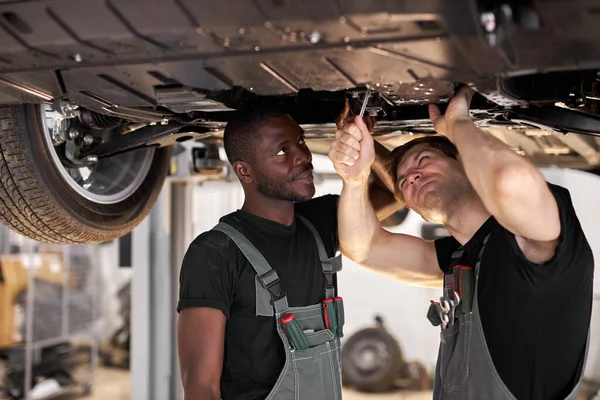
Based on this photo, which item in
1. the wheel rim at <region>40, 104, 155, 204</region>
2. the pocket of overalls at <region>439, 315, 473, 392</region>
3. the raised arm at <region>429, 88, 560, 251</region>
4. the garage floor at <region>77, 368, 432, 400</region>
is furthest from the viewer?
the garage floor at <region>77, 368, 432, 400</region>

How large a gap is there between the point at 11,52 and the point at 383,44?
623mm

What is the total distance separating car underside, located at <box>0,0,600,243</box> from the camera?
3.25ft

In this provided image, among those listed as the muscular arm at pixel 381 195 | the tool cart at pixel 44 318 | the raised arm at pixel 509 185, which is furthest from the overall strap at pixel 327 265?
the tool cart at pixel 44 318

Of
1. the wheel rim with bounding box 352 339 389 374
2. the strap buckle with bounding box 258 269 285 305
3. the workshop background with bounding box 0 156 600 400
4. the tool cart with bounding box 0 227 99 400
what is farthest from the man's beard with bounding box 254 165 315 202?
the wheel rim with bounding box 352 339 389 374

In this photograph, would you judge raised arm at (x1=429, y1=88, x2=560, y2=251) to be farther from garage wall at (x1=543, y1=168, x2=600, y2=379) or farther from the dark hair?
garage wall at (x1=543, y1=168, x2=600, y2=379)

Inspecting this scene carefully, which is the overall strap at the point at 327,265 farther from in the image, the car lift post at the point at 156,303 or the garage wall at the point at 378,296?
the garage wall at the point at 378,296

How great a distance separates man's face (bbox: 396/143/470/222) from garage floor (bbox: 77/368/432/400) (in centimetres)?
412


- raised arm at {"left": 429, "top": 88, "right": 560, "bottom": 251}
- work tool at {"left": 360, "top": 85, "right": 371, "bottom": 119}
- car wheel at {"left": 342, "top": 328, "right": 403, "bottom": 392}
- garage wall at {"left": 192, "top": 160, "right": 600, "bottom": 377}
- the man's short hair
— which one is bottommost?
car wheel at {"left": 342, "top": 328, "right": 403, "bottom": 392}

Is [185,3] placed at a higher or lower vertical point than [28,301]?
higher

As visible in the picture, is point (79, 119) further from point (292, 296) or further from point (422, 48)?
point (422, 48)

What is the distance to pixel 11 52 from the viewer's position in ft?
A: 3.91

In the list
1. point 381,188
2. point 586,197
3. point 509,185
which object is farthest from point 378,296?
point 509,185

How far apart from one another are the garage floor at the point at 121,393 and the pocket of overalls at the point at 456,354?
13.6 feet

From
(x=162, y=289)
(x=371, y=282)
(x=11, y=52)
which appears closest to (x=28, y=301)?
(x=162, y=289)
